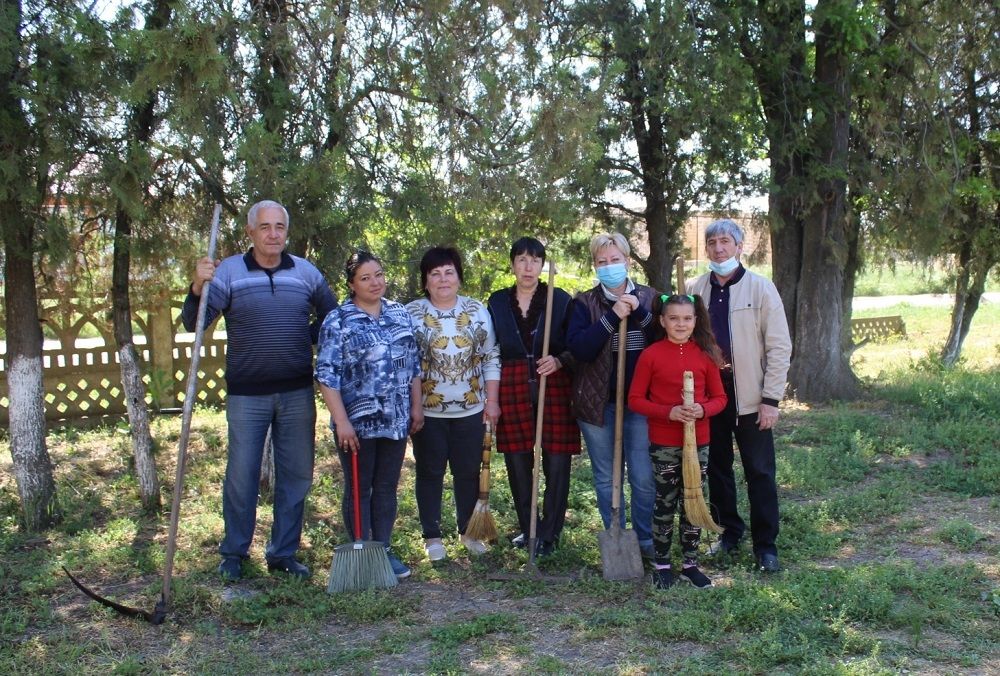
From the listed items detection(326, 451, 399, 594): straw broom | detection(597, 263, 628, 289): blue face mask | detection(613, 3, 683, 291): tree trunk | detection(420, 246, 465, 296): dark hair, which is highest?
detection(613, 3, 683, 291): tree trunk

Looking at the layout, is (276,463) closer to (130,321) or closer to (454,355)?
(454,355)

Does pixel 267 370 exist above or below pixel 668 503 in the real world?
above

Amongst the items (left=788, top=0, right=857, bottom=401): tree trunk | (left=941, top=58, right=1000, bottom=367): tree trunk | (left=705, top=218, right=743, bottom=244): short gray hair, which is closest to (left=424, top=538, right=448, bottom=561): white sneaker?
(left=705, top=218, right=743, bottom=244): short gray hair

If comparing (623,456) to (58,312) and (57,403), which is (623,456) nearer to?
(58,312)

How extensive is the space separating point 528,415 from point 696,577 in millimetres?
1193

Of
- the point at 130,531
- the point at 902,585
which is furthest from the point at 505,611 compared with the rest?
the point at 130,531

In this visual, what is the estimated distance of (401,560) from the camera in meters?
5.14

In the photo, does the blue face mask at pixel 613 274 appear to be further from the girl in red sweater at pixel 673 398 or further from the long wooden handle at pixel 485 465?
the long wooden handle at pixel 485 465

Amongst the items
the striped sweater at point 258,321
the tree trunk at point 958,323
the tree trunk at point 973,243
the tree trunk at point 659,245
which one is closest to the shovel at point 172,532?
the striped sweater at point 258,321

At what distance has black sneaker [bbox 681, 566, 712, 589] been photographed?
4496 millimetres

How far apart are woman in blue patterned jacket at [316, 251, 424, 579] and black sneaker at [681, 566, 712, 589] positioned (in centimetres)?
153

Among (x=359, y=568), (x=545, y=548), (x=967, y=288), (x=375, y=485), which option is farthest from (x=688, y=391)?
(x=967, y=288)

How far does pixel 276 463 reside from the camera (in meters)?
4.88

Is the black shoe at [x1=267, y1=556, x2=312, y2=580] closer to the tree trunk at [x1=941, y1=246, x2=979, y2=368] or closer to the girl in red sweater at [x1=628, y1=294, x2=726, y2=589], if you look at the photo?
the girl in red sweater at [x1=628, y1=294, x2=726, y2=589]
